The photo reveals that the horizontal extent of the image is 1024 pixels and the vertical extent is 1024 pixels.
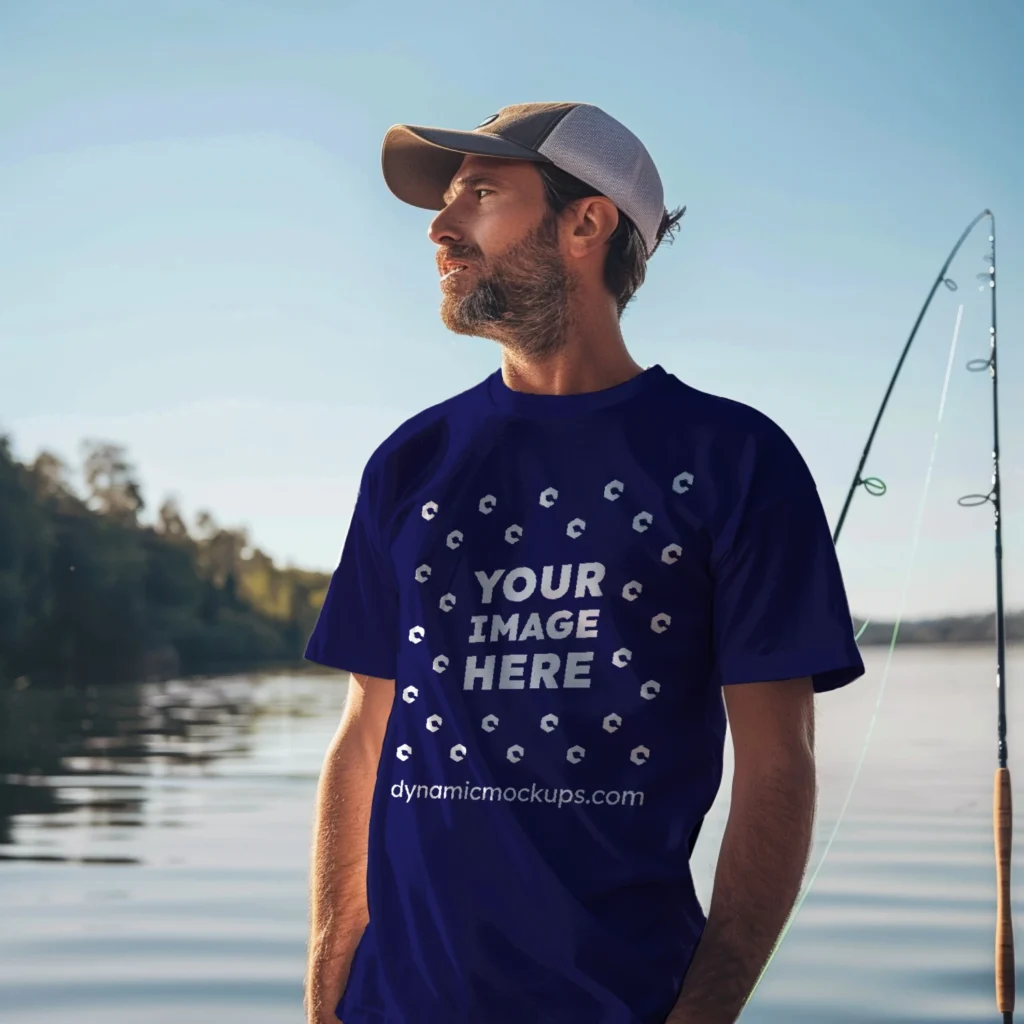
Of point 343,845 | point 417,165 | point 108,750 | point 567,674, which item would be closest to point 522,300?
point 417,165

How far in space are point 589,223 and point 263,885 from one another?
9853 mm

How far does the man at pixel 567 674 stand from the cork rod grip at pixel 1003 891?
6.63ft

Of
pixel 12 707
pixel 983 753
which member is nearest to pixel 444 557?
pixel 983 753

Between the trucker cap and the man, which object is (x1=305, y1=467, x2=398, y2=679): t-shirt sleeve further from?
the trucker cap

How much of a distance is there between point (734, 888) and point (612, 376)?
0.61 m

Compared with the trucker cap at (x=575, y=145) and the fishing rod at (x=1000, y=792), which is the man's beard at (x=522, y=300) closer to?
Result: the trucker cap at (x=575, y=145)

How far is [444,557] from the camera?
179 centimetres

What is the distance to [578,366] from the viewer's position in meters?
1.87

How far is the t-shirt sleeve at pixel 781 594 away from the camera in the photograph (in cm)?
162

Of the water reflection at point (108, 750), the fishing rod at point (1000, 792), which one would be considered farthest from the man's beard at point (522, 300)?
the water reflection at point (108, 750)

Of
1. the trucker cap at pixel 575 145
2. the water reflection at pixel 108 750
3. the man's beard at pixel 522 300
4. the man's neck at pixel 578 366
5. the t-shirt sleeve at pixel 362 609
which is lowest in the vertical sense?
the water reflection at pixel 108 750

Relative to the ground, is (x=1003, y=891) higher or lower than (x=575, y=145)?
lower

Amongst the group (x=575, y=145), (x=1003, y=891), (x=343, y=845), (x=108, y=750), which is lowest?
(x=108, y=750)

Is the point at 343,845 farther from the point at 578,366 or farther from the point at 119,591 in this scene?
the point at 119,591
